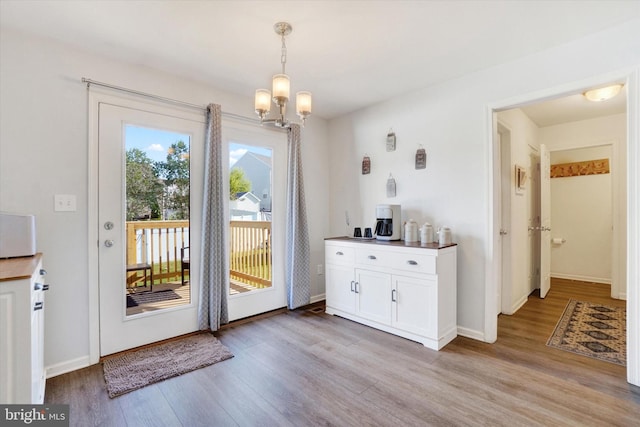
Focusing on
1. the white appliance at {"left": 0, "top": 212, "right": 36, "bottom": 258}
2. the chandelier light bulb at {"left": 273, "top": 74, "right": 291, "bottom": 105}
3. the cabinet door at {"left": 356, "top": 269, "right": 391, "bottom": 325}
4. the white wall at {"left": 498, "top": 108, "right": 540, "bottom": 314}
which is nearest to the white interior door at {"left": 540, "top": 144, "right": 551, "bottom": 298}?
the white wall at {"left": 498, "top": 108, "right": 540, "bottom": 314}

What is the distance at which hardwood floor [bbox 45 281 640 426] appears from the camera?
172 cm

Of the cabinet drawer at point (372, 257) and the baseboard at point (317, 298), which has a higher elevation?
the cabinet drawer at point (372, 257)

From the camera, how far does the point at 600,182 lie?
484 cm

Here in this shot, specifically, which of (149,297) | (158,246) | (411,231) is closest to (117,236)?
(158,246)

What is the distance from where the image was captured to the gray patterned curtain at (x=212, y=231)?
114 inches

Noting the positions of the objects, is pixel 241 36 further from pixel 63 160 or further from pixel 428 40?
pixel 63 160

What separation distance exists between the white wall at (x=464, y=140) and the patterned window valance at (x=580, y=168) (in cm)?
368

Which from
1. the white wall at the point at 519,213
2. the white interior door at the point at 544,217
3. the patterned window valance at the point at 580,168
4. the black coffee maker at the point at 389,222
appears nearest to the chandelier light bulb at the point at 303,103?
the black coffee maker at the point at 389,222

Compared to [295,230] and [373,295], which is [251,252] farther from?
[373,295]

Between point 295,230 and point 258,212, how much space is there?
1.60ft

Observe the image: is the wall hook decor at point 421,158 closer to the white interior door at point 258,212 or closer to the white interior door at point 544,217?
the white interior door at point 258,212

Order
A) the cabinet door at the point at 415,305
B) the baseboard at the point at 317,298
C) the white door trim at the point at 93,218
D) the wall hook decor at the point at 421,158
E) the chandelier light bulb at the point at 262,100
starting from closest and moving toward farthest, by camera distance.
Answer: the chandelier light bulb at the point at 262,100 < the white door trim at the point at 93,218 < the cabinet door at the point at 415,305 < the wall hook decor at the point at 421,158 < the baseboard at the point at 317,298

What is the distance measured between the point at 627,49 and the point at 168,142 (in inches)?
143

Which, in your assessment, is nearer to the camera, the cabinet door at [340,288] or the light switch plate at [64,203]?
the light switch plate at [64,203]
